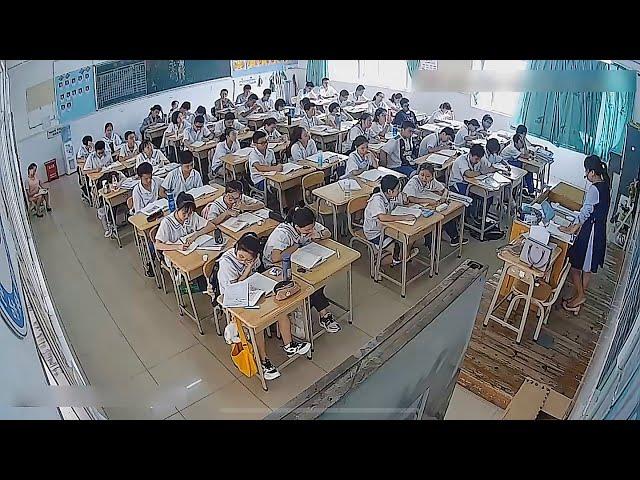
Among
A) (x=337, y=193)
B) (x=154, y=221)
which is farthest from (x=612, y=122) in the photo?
(x=154, y=221)

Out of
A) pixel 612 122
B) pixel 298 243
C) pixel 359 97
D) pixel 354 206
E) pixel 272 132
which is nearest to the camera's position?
pixel 298 243

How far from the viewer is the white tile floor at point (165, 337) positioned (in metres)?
2.73

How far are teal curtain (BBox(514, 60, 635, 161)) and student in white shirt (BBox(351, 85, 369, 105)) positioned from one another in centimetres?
224

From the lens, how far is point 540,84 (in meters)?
1.53

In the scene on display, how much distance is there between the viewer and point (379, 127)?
215 inches

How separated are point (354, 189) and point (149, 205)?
1471mm

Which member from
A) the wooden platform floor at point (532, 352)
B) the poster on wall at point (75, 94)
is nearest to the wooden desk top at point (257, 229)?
the wooden platform floor at point (532, 352)

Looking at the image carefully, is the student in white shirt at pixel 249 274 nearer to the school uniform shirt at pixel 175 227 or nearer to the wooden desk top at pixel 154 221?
the school uniform shirt at pixel 175 227

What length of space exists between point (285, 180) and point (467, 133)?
200 centimetres

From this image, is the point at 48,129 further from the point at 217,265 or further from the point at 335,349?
the point at 335,349

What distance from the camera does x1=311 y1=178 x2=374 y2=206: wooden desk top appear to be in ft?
12.8

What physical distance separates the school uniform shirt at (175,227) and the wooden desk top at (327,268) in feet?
2.63

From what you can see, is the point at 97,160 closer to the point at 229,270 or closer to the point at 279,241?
the point at 279,241

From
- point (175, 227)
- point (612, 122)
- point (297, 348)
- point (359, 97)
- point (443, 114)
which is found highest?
point (612, 122)
